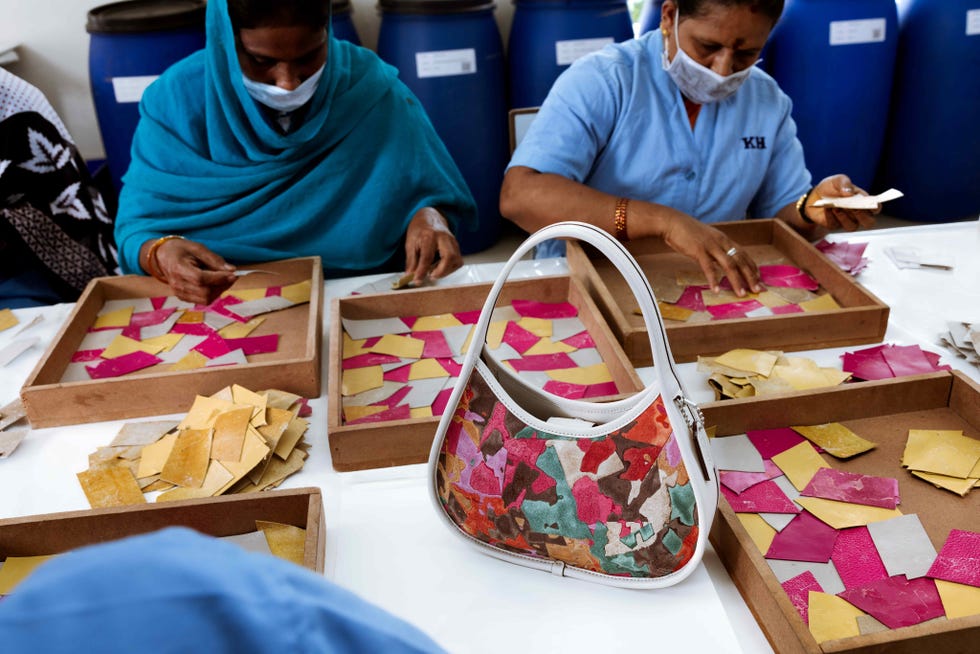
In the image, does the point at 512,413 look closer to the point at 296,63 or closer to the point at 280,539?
the point at 280,539

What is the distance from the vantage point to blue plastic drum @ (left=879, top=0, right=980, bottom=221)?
309 centimetres

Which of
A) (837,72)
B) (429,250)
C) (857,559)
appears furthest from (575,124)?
(837,72)

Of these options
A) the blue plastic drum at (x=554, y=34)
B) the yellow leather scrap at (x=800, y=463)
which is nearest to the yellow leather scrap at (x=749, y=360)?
the yellow leather scrap at (x=800, y=463)

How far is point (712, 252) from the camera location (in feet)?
4.31

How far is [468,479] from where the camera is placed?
773mm

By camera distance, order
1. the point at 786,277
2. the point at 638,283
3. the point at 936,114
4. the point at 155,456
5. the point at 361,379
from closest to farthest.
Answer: the point at 638,283 < the point at 155,456 < the point at 361,379 < the point at 786,277 < the point at 936,114

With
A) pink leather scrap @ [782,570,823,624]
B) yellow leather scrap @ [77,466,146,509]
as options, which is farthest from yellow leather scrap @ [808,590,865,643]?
yellow leather scrap @ [77,466,146,509]

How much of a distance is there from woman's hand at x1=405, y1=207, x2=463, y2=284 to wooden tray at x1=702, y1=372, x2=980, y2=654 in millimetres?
690

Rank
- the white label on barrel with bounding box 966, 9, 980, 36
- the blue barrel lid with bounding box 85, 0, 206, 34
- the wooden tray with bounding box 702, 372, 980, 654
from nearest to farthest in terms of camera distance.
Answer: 1. the wooden tray with bounding box 702, 372, 980, 654
2. the blue barrel lid with bounding box 85, 0, 206, 34
3. the white label on barrel with bounding box 966, 9, 980, 36

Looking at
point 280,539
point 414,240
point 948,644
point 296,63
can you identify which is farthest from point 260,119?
point 948,644

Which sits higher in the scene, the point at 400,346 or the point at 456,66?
the point at 456,66

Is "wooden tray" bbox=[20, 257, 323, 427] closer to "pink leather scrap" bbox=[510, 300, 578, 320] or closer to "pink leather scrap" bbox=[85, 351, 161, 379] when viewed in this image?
"pink leather scrap" bbox=[85, 351, 161, 379]

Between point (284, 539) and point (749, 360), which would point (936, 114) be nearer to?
point (749, 360)

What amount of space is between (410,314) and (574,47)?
2.04m
